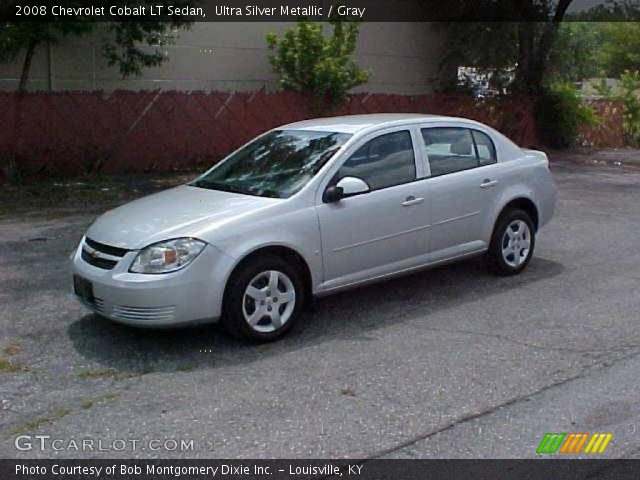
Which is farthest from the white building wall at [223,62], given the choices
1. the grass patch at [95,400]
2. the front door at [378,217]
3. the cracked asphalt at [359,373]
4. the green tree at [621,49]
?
the green tree at [621,49]

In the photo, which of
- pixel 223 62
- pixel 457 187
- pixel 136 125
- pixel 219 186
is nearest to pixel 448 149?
pixel 457 187

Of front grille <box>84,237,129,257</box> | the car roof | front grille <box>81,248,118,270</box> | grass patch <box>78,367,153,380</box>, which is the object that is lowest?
grass patch <box>78,367,153,380</box>

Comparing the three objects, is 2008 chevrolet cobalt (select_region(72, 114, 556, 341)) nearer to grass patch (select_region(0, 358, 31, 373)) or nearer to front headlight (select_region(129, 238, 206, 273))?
front headlight (select_region(129, 238, 206, 273))

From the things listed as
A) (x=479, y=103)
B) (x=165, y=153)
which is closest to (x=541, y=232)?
(x=165, y=153)

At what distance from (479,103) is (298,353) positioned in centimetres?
1770

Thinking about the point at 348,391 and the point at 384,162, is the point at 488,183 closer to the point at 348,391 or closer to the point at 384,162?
the point at 384,162

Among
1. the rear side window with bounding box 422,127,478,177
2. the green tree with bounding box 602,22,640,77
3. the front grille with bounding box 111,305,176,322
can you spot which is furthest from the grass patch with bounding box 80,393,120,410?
the green tree with bounding box 602,22,640,77

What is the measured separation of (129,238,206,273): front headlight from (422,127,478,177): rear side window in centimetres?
248

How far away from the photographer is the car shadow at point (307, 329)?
19.3 ft

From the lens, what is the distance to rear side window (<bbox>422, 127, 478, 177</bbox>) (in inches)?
293
